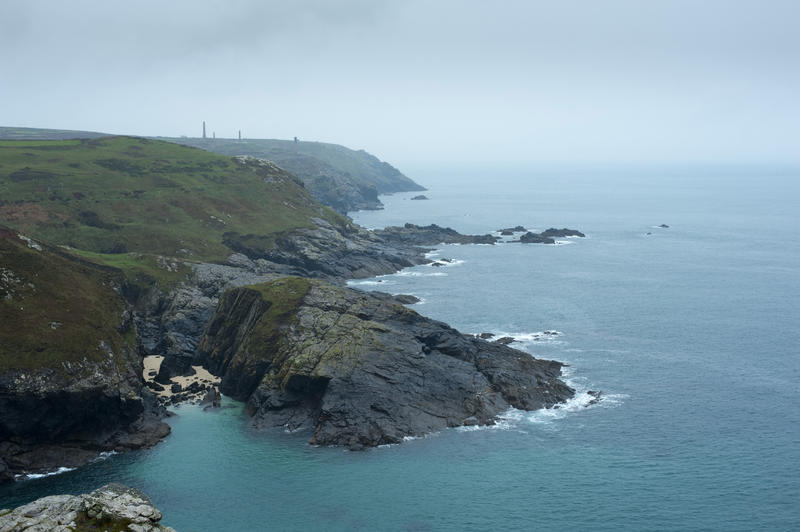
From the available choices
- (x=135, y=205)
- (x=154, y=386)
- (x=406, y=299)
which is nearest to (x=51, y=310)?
(x=154, y=386)

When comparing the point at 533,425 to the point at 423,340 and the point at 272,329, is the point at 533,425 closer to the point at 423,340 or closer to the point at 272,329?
the point at 423,340

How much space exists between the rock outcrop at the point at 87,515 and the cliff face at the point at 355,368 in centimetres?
3021

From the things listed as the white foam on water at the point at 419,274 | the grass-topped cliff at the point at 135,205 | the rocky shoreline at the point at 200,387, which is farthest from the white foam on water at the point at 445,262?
the rocky shoreline at the point at 200,387

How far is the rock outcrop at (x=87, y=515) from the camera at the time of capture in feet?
144

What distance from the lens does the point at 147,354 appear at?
99062 millimetres

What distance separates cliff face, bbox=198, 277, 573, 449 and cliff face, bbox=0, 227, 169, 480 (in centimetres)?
1300

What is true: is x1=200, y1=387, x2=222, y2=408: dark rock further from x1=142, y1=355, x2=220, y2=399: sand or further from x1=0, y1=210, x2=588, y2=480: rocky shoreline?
x1=142, y1=355, x2=220, y2=399: sand

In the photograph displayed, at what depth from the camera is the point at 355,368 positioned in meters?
81.6

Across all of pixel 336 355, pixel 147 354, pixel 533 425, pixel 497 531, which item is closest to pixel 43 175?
pixel 147 354

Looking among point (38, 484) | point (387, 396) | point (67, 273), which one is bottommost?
point (38, 484)

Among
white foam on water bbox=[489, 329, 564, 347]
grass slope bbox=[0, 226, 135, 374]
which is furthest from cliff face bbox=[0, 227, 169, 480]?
white foam on water bbox=[489, 329, 564, 347]

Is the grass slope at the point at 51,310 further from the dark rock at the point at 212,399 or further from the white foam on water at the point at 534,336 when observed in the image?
the white foam on water at the point at 534,336

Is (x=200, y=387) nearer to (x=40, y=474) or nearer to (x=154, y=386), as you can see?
(x=154, y=386)

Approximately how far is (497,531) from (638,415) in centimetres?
3033
